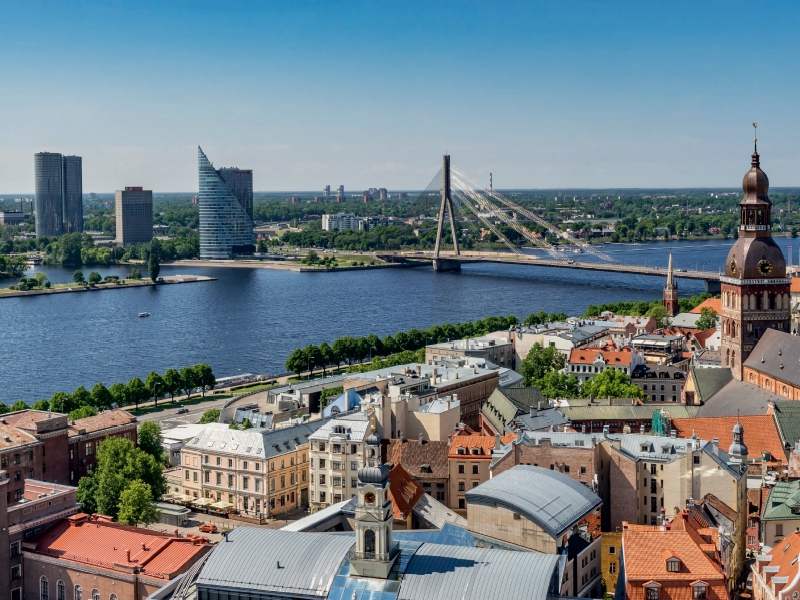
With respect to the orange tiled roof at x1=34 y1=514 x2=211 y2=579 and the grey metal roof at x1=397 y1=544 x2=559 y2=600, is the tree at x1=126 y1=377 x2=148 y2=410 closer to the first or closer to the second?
the orange tiled roof at x1=34 y1=514 x2=211 y2=579

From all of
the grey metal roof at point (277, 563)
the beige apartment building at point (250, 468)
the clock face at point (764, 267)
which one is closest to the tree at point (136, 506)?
the beige apartment building at point (250, 468)

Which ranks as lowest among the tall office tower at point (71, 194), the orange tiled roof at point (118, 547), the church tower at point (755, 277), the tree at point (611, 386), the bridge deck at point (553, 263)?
the orange tiled roof at point (118, 547)

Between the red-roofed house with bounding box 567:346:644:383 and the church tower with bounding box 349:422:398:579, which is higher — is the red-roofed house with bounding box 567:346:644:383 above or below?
below

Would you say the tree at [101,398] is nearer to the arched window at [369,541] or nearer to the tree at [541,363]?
the tree at [541,363]

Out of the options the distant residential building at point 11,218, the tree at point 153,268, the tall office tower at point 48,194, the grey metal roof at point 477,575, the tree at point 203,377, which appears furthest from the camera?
the distant residential building at point 11,218

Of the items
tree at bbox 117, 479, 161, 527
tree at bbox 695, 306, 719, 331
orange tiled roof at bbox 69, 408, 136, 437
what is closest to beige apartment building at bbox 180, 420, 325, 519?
orange tiled roof at bbox 69, 408, 136, 437

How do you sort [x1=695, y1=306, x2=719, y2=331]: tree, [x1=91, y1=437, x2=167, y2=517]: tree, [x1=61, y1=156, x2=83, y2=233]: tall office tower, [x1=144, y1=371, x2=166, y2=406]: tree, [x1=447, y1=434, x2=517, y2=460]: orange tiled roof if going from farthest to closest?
[x1=61, y1=156, x2=83, y2=233]: tall office tower < [x1=695, y1=306, x2=719, y2=331]: tree < [x1=144, y1=371, x2=166, y2=406]: tree < [x1=447, y1=434, x2=517, y2=460]: orange tiled roof < [x1=91, y1=437, x2=167, y2=517]: tree

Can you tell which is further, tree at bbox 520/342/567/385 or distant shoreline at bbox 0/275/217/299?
distant shoreline at bbox 0/275/217/299

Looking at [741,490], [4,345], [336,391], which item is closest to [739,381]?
[741,490]
